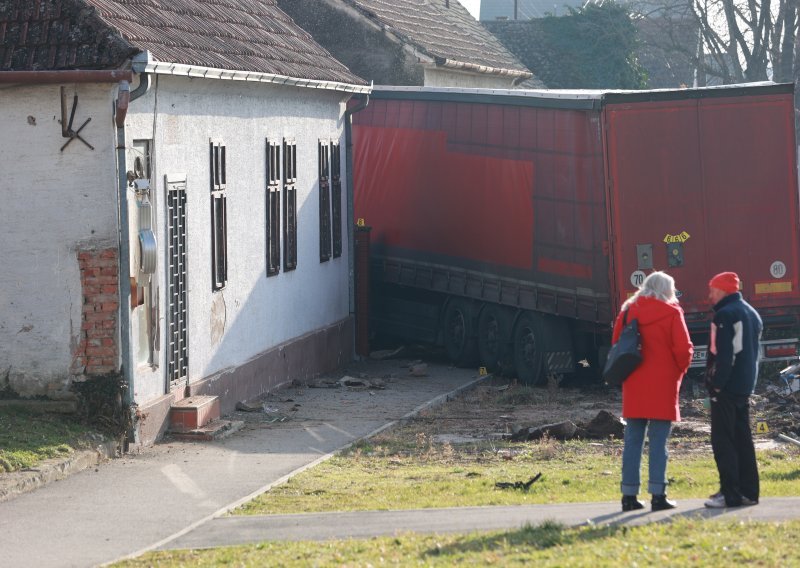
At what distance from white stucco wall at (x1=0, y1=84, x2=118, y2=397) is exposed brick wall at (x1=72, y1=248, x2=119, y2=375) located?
82mm

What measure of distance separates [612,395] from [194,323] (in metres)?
6.23

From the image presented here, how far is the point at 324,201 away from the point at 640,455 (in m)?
12.1

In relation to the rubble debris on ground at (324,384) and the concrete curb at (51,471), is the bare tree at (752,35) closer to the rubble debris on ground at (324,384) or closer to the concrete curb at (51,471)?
the rubble debris on ground at (324,384)

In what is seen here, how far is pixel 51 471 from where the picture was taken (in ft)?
40.2

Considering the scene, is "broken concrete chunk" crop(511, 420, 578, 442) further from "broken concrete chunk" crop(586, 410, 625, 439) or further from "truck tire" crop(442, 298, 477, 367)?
"truck tire" crop(442, 298, 477, 367)

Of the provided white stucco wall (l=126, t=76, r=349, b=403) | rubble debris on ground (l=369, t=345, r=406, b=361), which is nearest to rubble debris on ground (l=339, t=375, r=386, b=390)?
white stucco wall (l=126, t=76, r=349, b=403)

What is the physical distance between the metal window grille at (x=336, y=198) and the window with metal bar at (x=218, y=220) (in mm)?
5451

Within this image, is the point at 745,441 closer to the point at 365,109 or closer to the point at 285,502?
the point at 285,502

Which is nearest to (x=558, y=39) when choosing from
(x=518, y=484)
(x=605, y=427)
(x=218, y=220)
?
(x=218, y=220)

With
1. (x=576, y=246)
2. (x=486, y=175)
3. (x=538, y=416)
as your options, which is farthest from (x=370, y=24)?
(x=538, y=416)

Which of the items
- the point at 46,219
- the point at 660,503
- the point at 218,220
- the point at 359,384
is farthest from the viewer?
the point at 359,384

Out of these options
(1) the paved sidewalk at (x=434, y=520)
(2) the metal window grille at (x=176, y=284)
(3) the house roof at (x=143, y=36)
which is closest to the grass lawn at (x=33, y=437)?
(2) the metal window grille at (x=176, y=284)

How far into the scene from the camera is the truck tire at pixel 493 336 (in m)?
21.7

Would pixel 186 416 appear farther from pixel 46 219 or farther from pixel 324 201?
pixel 324 201
